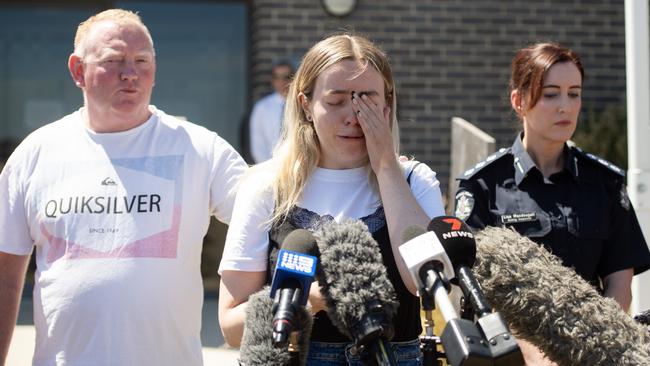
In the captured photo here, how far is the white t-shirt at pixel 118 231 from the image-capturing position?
3715 mm

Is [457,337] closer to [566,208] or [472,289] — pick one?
[472,289]

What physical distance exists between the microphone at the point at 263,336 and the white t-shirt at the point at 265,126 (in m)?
5.54

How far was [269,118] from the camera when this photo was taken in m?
8.22

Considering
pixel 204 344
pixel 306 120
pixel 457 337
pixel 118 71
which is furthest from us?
pixel 204 344

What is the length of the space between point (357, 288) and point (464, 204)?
1.71 meters

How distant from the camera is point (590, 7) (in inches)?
367

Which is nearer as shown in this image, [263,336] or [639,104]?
[263,336]

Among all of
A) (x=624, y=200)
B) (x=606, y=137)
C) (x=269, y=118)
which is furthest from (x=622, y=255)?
(x=606, y=137)

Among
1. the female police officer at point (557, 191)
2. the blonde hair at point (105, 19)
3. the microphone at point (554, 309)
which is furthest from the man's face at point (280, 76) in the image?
the microphone at point (554, 309)

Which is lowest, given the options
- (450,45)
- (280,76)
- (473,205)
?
(473,205)

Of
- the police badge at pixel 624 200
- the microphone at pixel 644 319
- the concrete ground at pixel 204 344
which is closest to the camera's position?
the microphone at pixel 644 319

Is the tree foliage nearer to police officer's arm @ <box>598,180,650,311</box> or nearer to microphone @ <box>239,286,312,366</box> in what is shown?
police officer's arm @ <box>598,180,650,311</box>

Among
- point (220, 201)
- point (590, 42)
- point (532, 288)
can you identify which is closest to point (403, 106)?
point (590, 42)

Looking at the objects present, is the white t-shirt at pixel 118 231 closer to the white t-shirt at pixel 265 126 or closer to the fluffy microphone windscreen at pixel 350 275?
the fluffy microphone windscreen at pixel 350 275
